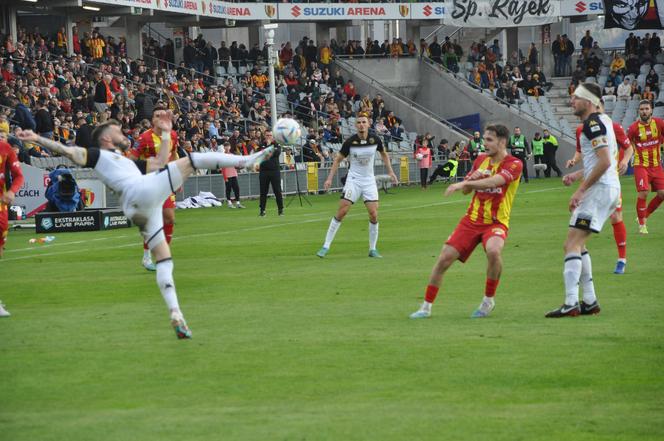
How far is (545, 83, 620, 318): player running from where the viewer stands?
39.4ft

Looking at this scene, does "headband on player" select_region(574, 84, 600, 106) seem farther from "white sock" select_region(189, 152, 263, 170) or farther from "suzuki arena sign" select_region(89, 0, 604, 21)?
"suzuki arena sign" select_region(89, 0, 604, 21)

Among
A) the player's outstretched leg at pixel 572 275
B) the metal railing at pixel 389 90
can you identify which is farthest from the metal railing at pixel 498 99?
the player's outstretched leg at pixel 572 275

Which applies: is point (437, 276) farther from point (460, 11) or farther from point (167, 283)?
point (460, 11)

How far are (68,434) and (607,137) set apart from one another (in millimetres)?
6696

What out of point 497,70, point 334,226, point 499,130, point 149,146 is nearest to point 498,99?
point 497,70

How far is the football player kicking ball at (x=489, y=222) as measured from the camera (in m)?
12.0

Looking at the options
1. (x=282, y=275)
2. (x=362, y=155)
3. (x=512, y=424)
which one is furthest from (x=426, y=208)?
(x=512, y=424)

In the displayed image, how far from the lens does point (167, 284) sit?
36.5 feet

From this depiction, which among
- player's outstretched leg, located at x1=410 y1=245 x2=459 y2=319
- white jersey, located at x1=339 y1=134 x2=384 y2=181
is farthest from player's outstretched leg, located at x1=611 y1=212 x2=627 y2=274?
white jersey, located at x1=339 y1=134 x2=384 y2=181

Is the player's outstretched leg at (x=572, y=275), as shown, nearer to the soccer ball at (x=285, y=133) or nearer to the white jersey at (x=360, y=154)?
the soccer ball at (x=285, y=133)

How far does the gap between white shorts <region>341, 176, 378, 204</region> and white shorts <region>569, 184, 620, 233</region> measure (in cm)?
829

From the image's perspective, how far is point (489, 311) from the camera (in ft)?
40.3

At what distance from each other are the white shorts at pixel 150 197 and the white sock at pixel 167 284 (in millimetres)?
221

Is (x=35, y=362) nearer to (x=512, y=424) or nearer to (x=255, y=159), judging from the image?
(x=255, y=159)
